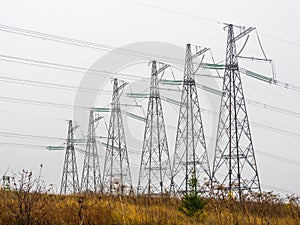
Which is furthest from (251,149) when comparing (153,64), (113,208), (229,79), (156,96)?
(113,208)

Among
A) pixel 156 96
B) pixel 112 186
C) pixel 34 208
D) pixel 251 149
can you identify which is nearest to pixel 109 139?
pixel 156 96

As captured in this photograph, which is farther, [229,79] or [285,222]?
[229,79]

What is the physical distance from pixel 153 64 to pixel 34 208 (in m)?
22.0

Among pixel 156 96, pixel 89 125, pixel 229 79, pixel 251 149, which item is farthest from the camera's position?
pixel 89 125

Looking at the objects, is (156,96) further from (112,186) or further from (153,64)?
(112,186)

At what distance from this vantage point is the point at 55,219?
5879 mm

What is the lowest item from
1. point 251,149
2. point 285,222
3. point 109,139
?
point 285,222

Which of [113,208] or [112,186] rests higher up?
[112,186]

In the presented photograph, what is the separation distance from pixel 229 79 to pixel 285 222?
579 inches

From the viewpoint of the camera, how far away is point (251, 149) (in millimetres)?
19109

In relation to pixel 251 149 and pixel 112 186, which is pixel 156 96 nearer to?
pixel 251 149

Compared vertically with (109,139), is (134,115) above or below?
above

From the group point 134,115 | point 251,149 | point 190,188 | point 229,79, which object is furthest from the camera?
point 134,115

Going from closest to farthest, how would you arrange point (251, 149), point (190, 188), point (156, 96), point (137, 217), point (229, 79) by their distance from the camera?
1. point (137, 217)
2. point (190, 188)
3. point (251, 149)
4. point (229, 79)
5. point (156, 96)
